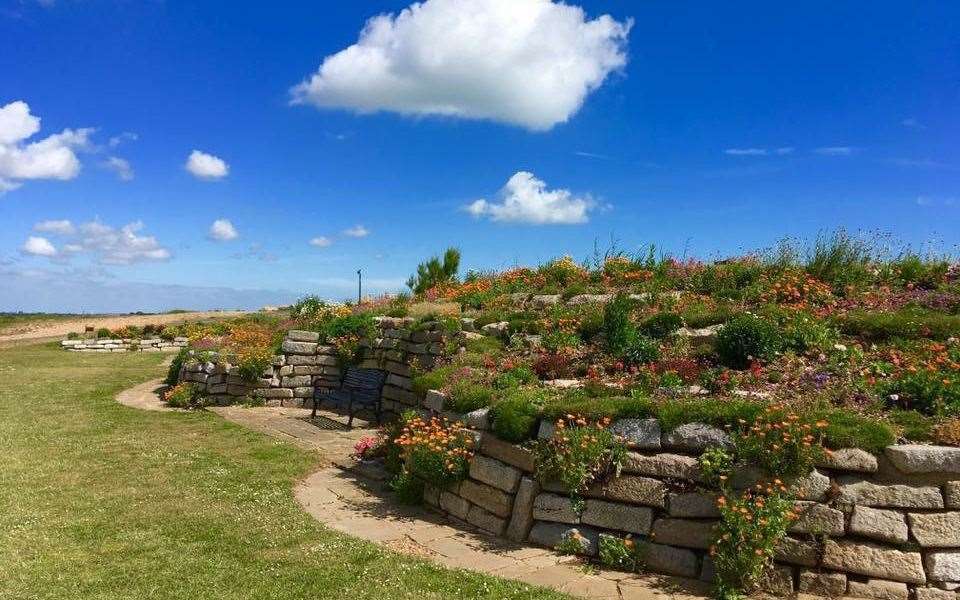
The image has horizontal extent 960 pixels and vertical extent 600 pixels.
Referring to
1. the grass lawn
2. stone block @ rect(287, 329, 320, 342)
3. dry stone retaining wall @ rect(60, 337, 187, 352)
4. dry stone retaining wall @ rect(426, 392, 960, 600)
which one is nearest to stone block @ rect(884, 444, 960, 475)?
dry stone retaining wall @ rect(426, 392, 960, 600)

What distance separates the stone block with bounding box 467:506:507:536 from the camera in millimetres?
6191

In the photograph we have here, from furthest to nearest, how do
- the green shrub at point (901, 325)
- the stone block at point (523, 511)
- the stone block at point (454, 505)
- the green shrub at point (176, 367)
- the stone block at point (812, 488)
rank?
the green shrub at point (176, 367), the green shrub at point (901, 325), the stone block at point (454, 505), the stone block at point (523, 511), the stone block at point (812, 488)

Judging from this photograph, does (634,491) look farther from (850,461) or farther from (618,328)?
(618,328)

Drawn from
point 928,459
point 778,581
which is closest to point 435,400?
point 778,581

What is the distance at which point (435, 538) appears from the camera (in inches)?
241

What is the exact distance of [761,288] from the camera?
378 inches

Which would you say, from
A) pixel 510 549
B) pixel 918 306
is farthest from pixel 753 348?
pixel 510 549

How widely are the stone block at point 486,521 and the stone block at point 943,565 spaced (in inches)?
137

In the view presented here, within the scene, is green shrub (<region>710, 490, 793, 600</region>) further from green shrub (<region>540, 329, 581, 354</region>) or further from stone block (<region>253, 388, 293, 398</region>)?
stone block (<region>253, 388, 293, 398</region>)

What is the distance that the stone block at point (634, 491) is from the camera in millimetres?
5402

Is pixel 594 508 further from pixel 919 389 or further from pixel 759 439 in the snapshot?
pixel 919 389

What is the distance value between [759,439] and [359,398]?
8.34 metres

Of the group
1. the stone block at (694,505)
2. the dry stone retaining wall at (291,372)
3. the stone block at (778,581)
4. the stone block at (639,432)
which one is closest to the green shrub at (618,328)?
the stone block at (639,432)

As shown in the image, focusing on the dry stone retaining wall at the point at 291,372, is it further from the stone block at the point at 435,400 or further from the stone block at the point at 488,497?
the stone block at the point at 488,497
